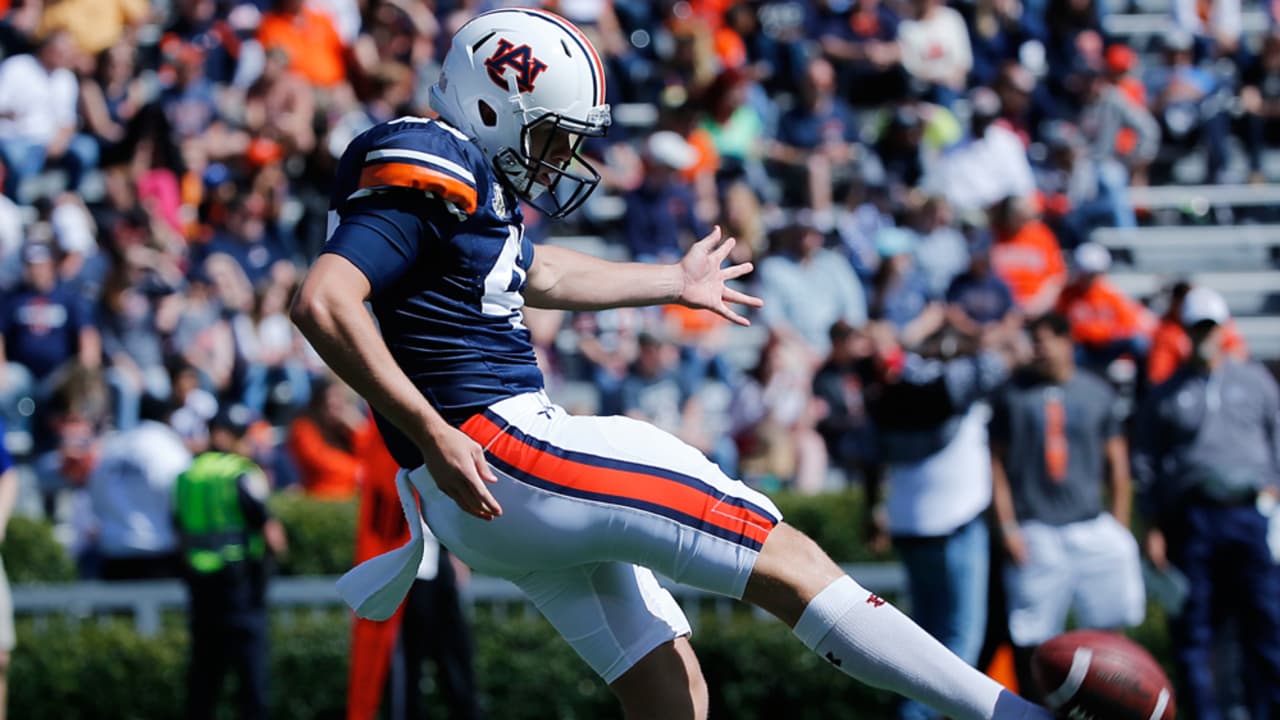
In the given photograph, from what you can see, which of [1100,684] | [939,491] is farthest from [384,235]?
[939,491]

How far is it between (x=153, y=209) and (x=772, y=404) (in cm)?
432

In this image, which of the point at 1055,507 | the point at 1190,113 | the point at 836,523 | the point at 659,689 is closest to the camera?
the point at 659,689

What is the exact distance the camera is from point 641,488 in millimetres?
3932

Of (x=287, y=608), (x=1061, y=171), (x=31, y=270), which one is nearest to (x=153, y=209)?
(x=31, y=270)

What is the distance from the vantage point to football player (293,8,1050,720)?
3830 mm

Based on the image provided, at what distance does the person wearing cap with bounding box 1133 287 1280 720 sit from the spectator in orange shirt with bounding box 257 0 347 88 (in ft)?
22.8

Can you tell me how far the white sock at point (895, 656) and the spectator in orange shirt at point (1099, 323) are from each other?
7.66m

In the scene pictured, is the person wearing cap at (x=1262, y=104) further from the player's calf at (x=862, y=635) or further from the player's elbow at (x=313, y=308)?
the player's elbow at (x=313, y=308)

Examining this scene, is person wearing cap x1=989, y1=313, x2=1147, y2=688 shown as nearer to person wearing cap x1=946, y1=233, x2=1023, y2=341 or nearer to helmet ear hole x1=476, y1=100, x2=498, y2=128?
person wearing cap x1=946, y1=233, x2=1023, y2=341

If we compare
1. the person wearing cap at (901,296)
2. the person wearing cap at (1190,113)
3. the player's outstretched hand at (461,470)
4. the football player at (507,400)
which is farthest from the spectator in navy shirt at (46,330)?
the person wearing cap at (1190,113)

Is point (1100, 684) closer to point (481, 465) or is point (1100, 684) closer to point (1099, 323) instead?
point (481, 465)

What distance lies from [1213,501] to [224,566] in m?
4.55

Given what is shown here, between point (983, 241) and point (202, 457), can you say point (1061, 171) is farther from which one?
point (202, 457)

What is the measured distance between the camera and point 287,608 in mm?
9406
